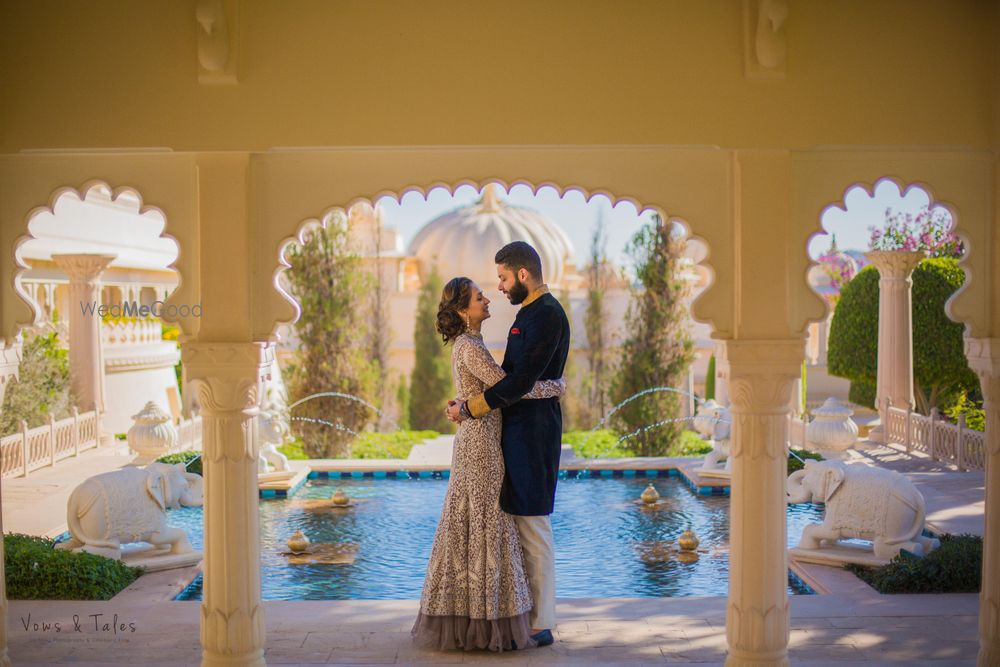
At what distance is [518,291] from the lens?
436cm

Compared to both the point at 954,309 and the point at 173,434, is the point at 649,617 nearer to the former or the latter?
the point at 954,309

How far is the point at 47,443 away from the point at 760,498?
27.9 ft

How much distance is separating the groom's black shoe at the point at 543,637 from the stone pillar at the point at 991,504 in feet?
5.85

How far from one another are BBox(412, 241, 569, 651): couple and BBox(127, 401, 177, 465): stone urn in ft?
17.9

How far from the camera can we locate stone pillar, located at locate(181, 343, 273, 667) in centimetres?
407

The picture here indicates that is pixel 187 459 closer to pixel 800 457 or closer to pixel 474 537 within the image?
pixel 800 457

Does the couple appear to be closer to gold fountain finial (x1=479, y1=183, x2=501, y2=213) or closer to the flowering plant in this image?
the flowering plant

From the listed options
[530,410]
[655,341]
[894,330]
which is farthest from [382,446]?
[530,410]

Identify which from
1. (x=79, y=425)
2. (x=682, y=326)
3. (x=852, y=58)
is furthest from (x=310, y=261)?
(x=852, y=58)

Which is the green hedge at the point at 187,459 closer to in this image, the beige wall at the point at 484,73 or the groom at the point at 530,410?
the groom at the point at 530,410

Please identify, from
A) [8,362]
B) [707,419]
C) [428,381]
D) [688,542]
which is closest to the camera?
[8,362]

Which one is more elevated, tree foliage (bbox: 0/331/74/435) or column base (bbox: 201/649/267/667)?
tree foliage (bbox: 0/331/74/435)

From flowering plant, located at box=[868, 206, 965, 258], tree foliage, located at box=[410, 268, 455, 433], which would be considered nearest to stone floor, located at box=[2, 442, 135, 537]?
tree foliage, located at box=[410, 268, 455, 433]

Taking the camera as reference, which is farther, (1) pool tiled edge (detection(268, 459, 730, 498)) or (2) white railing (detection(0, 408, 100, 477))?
(1) pool tiled edge (detection(268, 459, 730, 498))
